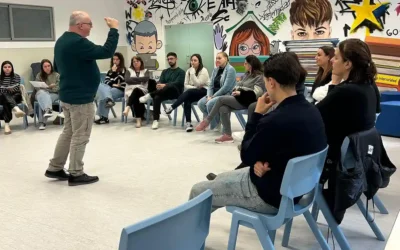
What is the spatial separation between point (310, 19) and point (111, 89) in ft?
12.2

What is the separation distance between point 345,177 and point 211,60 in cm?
717

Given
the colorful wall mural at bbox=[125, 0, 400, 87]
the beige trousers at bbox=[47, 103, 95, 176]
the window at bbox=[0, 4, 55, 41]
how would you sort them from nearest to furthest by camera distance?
1. the beige trousers at bbox=[47, 103, 95, 176]
2. the colorful wall mural at bbox=[125, 0, 400, 87]
3. the window at bbox=[0, 4, 55, 41]

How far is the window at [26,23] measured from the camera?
825cm

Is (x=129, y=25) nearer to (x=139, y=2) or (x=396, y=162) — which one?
(x=139, y=2)

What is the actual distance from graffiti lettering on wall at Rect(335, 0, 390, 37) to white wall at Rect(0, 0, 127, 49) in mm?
5231

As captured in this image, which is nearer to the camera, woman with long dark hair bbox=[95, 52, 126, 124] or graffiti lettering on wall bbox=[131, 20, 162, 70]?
woman with long dark hair bbox=[95, 52, 126, 124]

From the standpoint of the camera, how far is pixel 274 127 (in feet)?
6.07

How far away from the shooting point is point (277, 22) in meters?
7.99

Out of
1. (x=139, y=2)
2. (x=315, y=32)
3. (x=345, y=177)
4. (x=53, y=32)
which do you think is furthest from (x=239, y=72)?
(x=345, y=177)

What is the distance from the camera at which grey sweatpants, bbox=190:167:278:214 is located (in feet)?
6.63

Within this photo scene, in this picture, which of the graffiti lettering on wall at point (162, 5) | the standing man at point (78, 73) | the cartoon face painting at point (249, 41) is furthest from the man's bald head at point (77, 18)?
the graffiti lettering on wall at point (162, 5)

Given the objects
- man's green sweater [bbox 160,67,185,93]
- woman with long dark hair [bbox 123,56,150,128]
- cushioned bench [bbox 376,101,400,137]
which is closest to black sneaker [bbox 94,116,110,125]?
woman with long dark hair [bbox 123,56,150,128]

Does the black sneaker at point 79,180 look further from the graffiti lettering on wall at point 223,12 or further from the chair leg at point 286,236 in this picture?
the graffiti lettering on wall at point 223,12

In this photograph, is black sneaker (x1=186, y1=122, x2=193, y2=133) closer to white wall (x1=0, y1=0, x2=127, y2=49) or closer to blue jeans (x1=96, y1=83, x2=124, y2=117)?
blue jeans (x1=96, y1=83, x2=124, y2=117)
